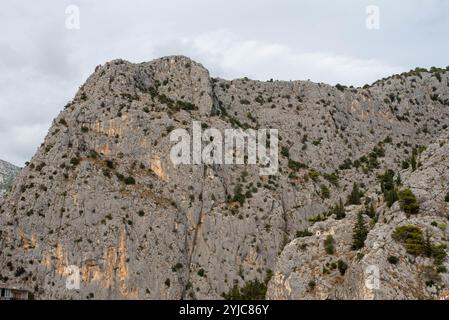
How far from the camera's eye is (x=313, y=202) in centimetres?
14625

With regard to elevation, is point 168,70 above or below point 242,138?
above

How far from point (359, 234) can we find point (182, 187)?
59604 mm

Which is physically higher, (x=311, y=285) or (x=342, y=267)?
(x=342, y=267)

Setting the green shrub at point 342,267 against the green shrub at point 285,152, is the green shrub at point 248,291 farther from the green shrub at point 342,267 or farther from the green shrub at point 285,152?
the green shrub at point 285,152

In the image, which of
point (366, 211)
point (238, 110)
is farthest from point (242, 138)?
point (366, 211)

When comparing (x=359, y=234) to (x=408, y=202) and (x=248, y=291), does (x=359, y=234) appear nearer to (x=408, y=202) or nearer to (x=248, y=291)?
(x=408, y=202)

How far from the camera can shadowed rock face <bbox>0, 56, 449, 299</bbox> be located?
12144 centimetres

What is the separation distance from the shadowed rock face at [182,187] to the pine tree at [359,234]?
1.33 metres

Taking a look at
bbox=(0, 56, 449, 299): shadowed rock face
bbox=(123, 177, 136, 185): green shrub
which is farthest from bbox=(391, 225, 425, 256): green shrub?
bbox=(123, 177, 136, 185): green shrub

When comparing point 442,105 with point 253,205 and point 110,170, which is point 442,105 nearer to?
point 253,205

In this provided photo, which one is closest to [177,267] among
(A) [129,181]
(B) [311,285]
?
(A) [129,181]

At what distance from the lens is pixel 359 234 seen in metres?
87.1

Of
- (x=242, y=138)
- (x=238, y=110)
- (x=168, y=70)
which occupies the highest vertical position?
(x=168, y=70)
